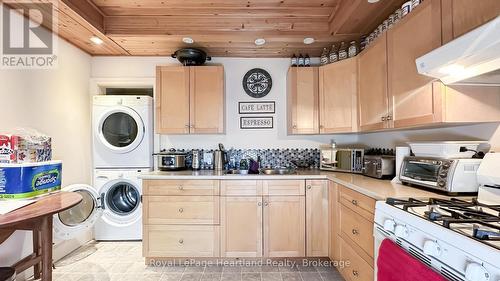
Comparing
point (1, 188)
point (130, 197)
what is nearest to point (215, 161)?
point (130, 197)

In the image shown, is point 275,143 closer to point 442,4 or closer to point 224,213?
point 224,213

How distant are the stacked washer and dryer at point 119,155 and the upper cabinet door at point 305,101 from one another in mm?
1670

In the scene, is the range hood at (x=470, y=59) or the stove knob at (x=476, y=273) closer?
the stove knob at (x=476, y=273)

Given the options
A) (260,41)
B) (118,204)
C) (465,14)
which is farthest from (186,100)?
(465,14)

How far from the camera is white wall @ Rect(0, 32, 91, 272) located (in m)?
2.06

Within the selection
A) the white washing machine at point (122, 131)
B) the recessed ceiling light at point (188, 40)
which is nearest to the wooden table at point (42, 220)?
the white washing machine at point (122, 131)

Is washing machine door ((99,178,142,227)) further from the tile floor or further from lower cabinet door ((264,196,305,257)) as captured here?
lower cabinet door ((264,196,305,257))

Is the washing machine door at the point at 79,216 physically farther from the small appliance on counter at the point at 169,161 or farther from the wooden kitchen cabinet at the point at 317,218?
the wooden kitchen cabinet at the point at 317,218

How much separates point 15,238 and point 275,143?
259 cm

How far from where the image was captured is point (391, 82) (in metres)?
1.87

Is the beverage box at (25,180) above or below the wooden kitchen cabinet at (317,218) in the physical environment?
above

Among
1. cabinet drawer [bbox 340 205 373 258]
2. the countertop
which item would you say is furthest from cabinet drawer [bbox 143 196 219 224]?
cabinet drawer [bbox 340 205 373 258]

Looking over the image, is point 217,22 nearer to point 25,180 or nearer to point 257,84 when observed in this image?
point 257,84

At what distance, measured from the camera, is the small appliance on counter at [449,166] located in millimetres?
1438
